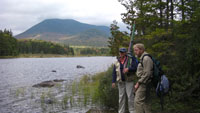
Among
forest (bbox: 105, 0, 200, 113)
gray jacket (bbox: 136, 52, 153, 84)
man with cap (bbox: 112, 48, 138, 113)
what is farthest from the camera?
forest (bbox: 105, 0, 200, 113)

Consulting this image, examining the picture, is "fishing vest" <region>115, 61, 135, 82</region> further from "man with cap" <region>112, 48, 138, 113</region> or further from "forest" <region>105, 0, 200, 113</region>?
"forest" <region>105, 0, 200, 113</region>

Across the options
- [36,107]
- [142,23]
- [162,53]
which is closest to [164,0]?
[142,23]

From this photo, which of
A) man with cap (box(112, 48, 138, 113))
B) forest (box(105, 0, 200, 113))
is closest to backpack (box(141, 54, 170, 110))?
man with cap (box(112, 48, 138, 113))

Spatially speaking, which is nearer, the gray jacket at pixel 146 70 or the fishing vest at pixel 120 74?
the gray jacket at pixel 146 70

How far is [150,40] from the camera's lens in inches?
420

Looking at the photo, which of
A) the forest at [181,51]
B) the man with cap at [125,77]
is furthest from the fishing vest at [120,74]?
the forest at [181,51]

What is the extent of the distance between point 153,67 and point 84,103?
844 centimetres

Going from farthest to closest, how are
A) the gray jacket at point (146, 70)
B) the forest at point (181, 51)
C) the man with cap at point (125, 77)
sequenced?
the forest at point (181, 51) → the man with cap at point (125, 77) → the gray jacket at point (146, 70)

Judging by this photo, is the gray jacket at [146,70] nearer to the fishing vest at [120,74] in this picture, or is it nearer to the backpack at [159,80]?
the backpack at [159,80]

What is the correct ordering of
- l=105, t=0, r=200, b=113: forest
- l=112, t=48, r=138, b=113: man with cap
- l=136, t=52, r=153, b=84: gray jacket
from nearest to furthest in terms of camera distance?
l=136, t=52, r=153, b=84: gray jacket, l=112, t=48, r=138, b=113: man with cap, l=105, t=0, r=200, b=113: forest

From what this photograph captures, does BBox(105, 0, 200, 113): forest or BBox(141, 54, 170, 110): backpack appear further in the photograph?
BBox(105, 0, 200, 113): forest

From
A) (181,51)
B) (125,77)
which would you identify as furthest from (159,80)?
(181,51)

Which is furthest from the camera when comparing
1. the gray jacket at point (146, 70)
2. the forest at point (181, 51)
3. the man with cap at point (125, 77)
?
the forest at point (181, 51)

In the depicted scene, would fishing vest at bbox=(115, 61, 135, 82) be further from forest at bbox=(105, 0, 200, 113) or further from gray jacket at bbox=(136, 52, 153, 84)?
forest at bbox=(105, 0, 200, 113)
